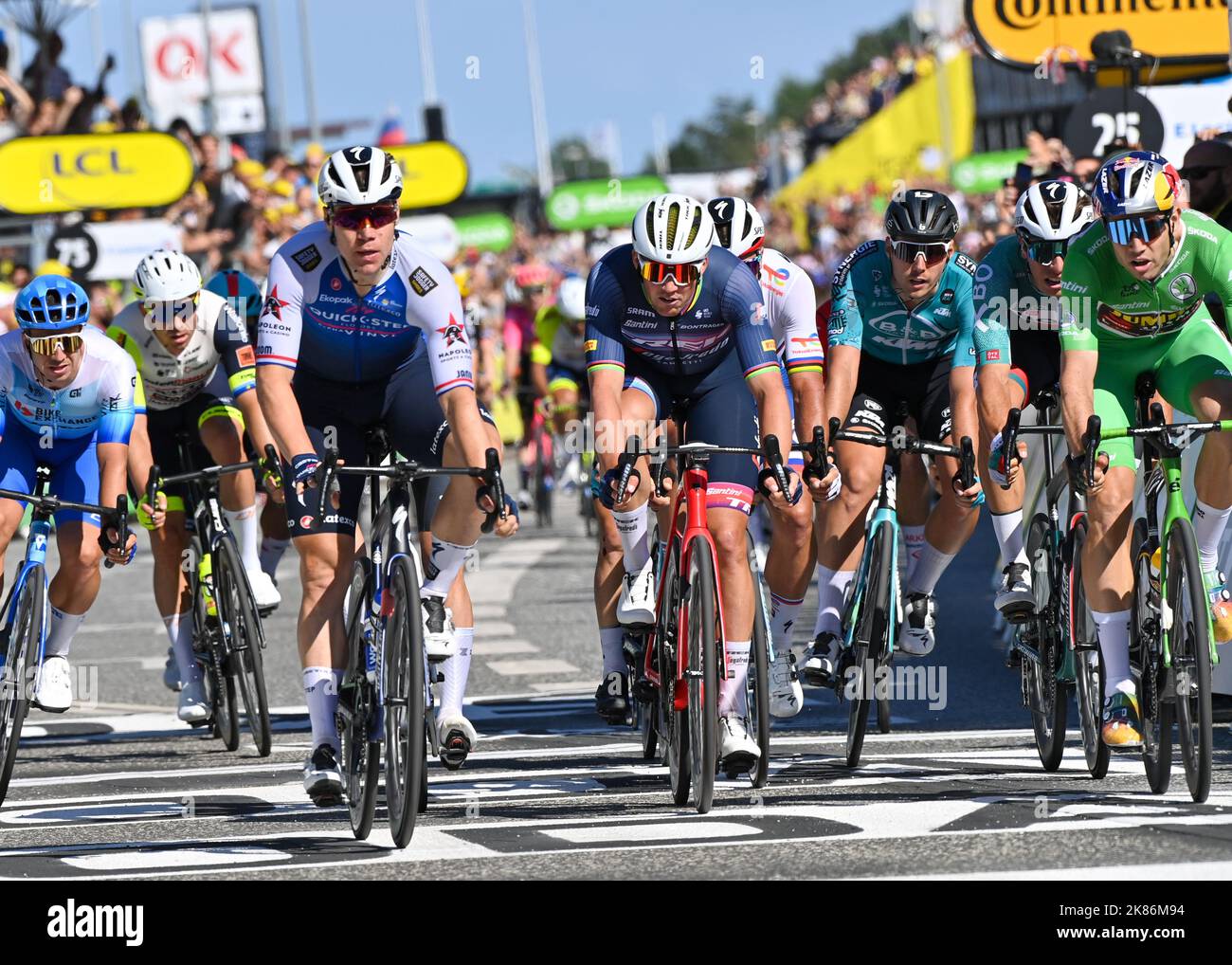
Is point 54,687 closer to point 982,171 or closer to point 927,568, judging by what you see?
point 927,568

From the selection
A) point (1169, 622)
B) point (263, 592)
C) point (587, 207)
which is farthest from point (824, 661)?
point (587, 207)

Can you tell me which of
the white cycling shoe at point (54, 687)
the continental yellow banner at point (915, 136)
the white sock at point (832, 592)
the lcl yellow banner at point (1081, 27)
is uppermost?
the continental yellow banner at point (915, 136)

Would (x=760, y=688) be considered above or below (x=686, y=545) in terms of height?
below

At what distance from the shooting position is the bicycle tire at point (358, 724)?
23.8 ft

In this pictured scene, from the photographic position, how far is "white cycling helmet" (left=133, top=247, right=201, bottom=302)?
34.8ft

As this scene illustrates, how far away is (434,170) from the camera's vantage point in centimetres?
2991

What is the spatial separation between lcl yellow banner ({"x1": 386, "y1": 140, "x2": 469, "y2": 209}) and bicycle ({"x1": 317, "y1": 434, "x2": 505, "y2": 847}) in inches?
875

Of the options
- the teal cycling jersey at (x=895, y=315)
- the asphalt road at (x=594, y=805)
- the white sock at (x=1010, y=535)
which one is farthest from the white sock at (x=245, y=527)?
the white sock at (x=1010, y=535)

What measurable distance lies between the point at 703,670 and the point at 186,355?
416cm

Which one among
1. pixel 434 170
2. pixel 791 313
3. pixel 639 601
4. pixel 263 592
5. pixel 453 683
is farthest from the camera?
pixel 434 170

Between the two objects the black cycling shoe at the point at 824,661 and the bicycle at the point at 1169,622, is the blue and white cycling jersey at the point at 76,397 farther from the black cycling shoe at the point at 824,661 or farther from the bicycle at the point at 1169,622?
the bicycle at the point at 1169,622

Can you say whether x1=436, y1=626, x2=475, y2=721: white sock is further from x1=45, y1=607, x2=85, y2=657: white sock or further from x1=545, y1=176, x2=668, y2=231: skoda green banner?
x1=545, y1=176, x2=668, y2=231: skoda green banner

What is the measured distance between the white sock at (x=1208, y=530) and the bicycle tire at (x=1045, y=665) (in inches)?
30.9
